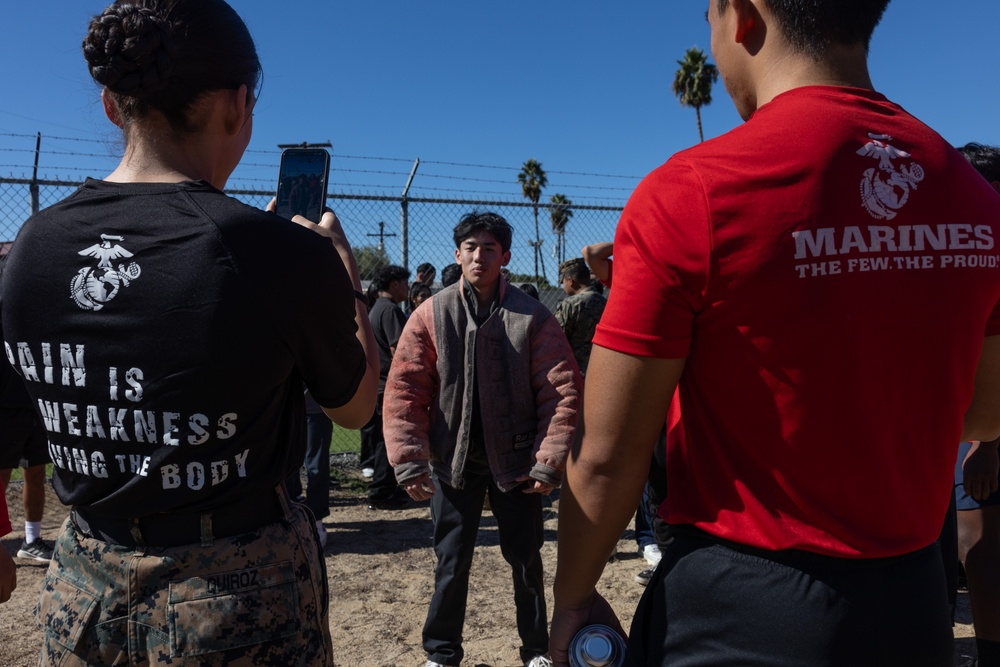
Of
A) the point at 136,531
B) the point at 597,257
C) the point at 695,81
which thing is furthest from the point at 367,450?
the point at 695,81

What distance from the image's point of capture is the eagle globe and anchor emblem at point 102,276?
1.41m

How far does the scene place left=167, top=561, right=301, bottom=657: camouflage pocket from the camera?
1414mm

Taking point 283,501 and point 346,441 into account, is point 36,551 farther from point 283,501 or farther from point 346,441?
point 346,441

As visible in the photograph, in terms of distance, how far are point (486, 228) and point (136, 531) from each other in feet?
8.85

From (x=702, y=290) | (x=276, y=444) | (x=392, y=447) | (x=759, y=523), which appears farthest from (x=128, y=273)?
(x=392, y=447)

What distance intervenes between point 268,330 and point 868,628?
1.12 metres

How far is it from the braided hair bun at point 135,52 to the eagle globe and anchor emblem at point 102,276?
31 cm

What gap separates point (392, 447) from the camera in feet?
11.5

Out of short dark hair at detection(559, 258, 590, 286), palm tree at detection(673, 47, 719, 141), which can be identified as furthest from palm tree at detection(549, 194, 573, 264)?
palm tree at detection(673, 47, 719, 141)

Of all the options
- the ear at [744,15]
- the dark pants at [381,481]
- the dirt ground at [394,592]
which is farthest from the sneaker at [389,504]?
the ear at [744,15]

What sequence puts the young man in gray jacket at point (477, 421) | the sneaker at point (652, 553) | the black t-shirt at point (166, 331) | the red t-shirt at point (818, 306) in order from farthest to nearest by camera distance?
1. the sneaker at point (652, 553)
2. the young man in gray jacket at point (477, 421)
3. the black t-shirt at point (166, 331)
4. the red t-shirt at point (818, 306)

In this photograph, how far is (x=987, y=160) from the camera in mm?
3420

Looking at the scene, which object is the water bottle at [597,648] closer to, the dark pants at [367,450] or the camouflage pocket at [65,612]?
the camouflage pocket at [65,612]

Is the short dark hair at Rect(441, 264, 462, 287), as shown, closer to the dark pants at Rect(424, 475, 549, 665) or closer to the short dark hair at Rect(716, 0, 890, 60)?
the dark pants at Rect(424, 475, 549, 665)
